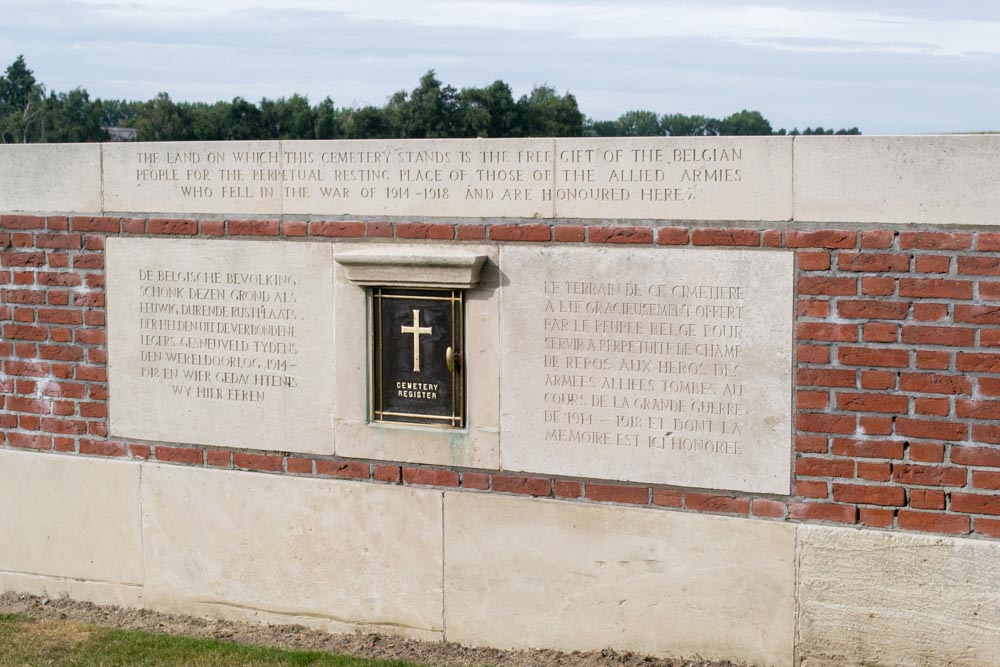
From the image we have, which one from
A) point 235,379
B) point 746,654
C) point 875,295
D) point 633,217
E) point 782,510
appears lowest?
point 746,654

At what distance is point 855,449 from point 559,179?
179cm

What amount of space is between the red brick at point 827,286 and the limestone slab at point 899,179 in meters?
0.25

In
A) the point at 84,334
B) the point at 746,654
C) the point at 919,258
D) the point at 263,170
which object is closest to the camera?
the point at 919,258

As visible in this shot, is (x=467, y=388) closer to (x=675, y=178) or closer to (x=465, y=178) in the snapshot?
(x=465, y=178)

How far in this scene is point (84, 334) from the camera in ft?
21.6

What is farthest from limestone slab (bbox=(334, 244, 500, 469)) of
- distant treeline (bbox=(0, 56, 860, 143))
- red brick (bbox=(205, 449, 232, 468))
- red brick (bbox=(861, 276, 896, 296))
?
distant treeline (bbox=(0, 56, 860, 143))

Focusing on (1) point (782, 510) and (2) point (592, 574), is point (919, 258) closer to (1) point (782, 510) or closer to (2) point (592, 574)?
(1) point (782, 510)

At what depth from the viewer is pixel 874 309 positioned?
201 inches

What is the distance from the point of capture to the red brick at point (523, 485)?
5703mm

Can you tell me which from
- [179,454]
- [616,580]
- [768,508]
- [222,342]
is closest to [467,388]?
[616,580]

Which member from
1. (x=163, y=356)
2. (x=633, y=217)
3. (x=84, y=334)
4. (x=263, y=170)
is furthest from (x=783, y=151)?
(x=84, y=334)

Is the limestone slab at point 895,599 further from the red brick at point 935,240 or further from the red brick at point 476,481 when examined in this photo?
the red brick at point 476,481

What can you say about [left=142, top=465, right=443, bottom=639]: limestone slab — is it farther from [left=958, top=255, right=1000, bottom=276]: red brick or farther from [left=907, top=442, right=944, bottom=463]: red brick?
[left=958, top=255, right=1000, bottom=276]: red brick

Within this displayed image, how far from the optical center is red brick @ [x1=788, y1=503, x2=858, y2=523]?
5.22 m
